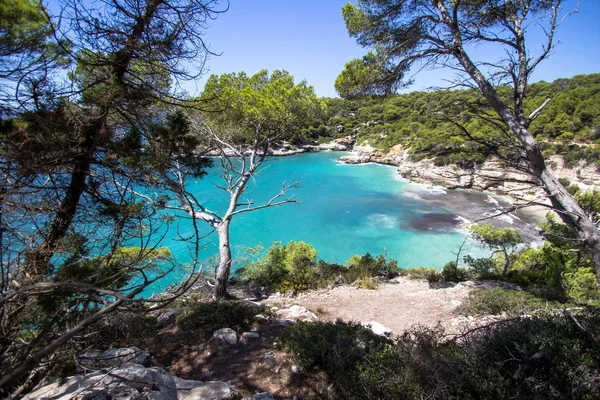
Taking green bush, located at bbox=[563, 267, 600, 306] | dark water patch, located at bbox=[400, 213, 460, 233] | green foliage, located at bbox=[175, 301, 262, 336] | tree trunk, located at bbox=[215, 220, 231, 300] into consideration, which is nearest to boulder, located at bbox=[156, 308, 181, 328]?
green foliage, located at bbox=[175, 301, 262, 336]

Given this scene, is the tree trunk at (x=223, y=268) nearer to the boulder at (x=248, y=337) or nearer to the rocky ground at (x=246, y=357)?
the rocky ground at (x=246, y=357)

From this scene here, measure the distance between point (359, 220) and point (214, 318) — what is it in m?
18.8

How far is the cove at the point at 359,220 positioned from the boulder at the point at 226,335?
757 cm

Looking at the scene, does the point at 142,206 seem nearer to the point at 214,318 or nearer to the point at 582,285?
the point at 214,318

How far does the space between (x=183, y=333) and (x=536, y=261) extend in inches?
462

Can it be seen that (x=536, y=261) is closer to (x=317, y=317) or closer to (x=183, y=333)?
(x=317, y=317)

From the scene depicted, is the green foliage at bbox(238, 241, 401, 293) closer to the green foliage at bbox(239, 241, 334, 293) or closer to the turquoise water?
the green foliage at bbox(239, 241, 334, 293)

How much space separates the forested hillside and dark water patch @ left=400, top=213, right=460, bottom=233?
15.7 feet

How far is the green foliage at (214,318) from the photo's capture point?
4738 millimetres

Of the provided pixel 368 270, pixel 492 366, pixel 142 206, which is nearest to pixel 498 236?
pixel 368 270

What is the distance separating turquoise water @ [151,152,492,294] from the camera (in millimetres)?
17328

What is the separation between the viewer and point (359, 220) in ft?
74.2

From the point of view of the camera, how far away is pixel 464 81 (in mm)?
3604

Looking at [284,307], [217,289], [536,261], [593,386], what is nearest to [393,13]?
[593,386]
